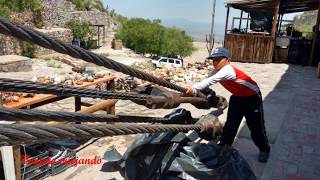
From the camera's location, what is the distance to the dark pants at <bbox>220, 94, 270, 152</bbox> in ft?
15.7

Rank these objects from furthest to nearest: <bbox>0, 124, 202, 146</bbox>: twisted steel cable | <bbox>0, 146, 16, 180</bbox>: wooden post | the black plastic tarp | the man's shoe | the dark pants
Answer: the man's shoe < the dark pants < <bbox>0, 146, 16, 180</bbox>: wooden post < the black plastic tarp < <bbox>0, 124, 202, 146</bbox>: twisted steel cable

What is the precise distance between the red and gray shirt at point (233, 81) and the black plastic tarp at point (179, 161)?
77 centimetres

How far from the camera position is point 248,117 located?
4.93 metres

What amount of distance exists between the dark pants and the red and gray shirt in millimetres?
115

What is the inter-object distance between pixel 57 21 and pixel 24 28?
35.6 meters

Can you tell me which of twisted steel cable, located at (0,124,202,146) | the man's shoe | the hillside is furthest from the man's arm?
the hillside

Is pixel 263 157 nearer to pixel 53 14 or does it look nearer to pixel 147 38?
pixel 53 14

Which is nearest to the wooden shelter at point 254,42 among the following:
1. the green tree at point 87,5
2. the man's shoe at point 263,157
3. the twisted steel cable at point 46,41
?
the man's shoe at point 263,157

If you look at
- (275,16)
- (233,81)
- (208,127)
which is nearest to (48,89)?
(208,127)

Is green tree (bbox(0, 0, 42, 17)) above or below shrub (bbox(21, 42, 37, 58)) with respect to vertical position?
above

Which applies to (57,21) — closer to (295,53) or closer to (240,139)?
(295,53)

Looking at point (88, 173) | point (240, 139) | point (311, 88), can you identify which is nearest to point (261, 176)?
point (240, 139)

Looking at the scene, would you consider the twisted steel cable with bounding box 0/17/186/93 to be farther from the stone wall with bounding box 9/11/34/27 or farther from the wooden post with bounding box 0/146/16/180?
the stone wall with bounding box 9/11/34/27

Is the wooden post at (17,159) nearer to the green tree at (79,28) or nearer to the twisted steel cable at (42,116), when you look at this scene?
the twisted steel cable at (42,116)
